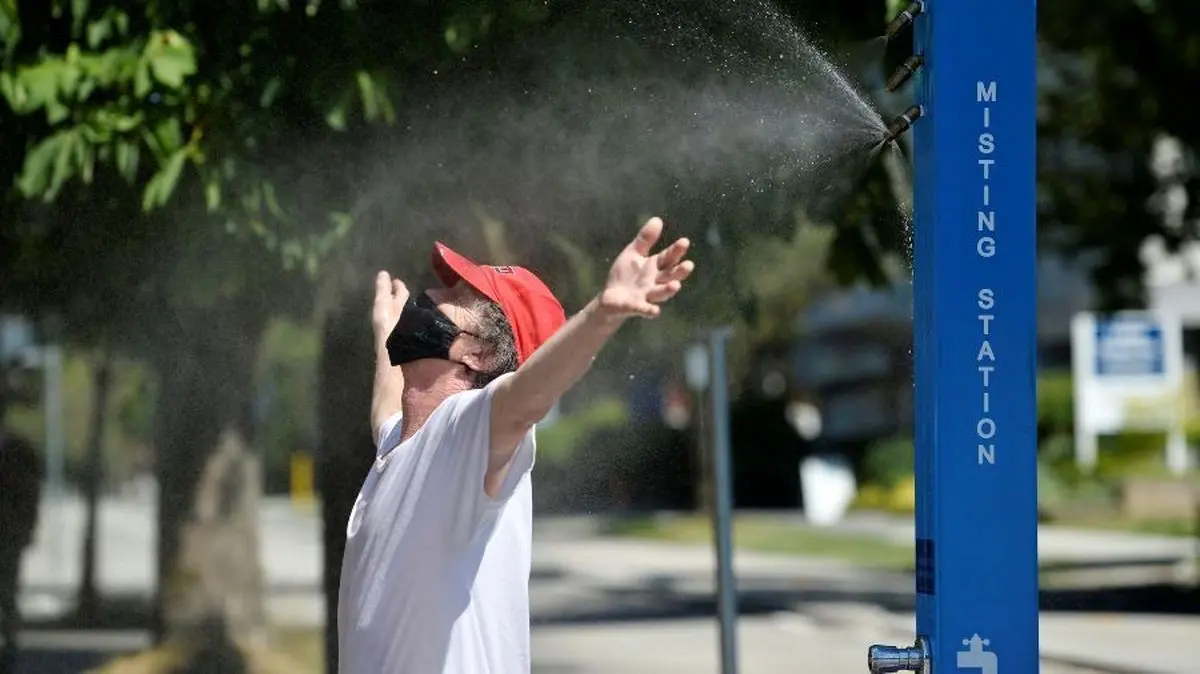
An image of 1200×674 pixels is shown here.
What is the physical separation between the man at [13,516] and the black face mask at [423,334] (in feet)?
13.4

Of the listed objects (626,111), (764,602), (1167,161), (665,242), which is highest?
(1167,161)

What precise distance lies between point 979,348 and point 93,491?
10661 mm

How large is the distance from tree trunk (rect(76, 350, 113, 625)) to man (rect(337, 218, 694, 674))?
264 inches

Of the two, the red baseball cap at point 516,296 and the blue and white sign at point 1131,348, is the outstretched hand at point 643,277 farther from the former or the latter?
the blue and white sign at point 1131,348

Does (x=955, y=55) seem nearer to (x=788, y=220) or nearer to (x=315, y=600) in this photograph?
(x=788, y=220)

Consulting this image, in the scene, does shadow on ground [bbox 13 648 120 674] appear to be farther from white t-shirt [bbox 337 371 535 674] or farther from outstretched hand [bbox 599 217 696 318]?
outstretched hand [bbox 599 217 696 318]

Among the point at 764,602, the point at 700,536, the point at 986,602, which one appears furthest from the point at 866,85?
the point at 700,536

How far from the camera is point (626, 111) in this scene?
16.9ft

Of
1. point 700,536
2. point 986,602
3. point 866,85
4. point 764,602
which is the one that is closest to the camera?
point 986,602

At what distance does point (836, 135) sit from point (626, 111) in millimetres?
1301

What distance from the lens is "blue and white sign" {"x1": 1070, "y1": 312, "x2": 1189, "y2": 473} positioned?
24.5 m

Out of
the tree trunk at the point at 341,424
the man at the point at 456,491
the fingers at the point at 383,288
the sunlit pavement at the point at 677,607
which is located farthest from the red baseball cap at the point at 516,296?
the sunlit pavement at the point at 677,607

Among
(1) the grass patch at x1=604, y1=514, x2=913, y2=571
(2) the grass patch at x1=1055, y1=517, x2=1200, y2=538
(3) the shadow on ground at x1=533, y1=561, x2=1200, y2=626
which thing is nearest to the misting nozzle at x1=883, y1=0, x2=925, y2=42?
(3) the shadow on ground at x1=533, y1=561, x2=1200, y2=626

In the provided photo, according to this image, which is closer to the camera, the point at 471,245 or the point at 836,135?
the point at 836,135
